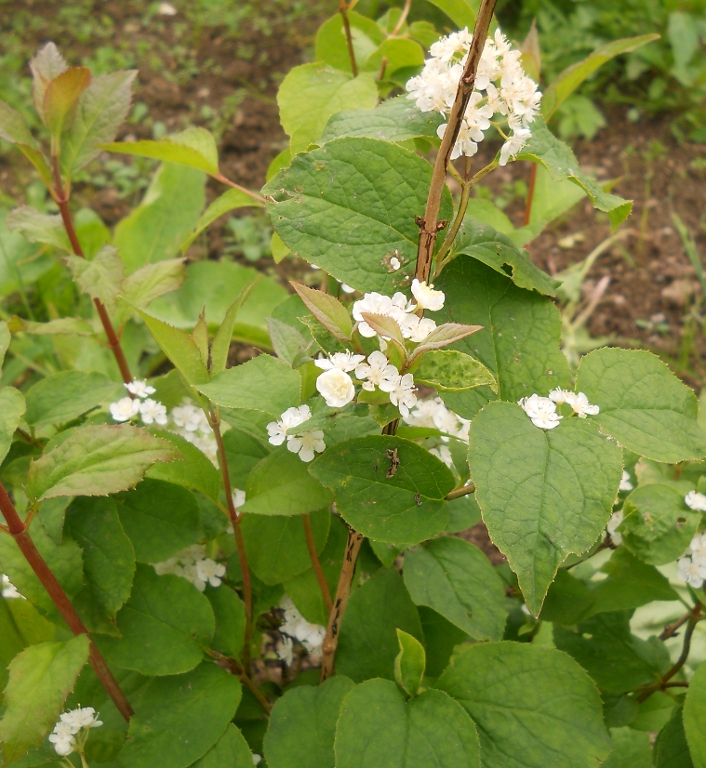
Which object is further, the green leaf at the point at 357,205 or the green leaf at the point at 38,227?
the green leaf at the point at 38,227

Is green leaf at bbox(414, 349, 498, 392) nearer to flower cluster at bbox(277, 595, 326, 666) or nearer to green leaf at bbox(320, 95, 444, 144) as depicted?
green leaf at bbox(320, 95, 444, 144)

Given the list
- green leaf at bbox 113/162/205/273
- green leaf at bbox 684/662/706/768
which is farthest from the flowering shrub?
green leaf at bbox 113/162/205/273

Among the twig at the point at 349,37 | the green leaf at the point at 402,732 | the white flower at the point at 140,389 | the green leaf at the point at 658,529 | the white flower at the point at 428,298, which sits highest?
the twig at the point at 349,37

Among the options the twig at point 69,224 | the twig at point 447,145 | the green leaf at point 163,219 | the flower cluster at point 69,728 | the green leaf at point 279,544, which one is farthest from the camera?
the green leaf at point 163,219

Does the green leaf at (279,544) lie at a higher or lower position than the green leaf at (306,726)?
higher

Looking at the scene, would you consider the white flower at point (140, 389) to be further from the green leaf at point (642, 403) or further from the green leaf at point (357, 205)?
the green leaf at point (642, 403)

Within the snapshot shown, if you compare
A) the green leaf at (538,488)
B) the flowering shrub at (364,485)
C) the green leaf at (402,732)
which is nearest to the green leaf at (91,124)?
the flowering shrub at (364,485)

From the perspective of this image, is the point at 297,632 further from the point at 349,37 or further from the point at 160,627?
the point at 349,37
